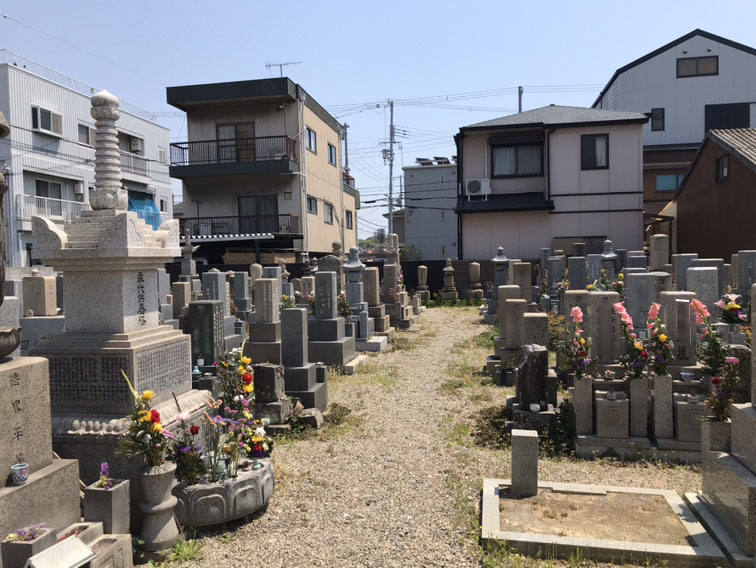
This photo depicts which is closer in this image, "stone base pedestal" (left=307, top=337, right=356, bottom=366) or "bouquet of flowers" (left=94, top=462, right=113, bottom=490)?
"bouquet of flowers" (left=94, top=462, right=113, bottom=490)

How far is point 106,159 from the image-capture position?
5574 mm

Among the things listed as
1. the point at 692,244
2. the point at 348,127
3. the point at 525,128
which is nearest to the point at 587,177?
the point at 525,128

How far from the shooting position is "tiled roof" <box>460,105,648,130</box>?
24188 millimetres

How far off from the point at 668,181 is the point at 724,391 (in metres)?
28.5

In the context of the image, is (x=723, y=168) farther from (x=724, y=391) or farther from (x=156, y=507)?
(x=156, y=507)

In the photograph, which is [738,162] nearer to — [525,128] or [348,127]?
[525,128]

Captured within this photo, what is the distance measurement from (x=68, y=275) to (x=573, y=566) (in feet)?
16.3

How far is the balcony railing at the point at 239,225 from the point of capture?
2539cm

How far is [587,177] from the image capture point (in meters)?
24.5

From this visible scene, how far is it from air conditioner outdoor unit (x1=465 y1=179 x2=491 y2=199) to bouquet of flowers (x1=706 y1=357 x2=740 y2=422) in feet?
66.7

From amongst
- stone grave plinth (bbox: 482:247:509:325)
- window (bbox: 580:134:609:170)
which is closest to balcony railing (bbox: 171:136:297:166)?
stone grave plinth (bbox: 482:247:509:325)

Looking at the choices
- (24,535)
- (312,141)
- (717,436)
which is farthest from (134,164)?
(717,436)

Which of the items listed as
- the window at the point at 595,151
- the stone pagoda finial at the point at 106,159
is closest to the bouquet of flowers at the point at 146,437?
the stone pagoda finial at the point at 106,159

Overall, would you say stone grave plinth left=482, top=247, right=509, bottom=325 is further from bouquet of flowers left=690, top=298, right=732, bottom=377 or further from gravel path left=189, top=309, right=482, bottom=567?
bouquet of flowers left=690, top=298, right=732, bottom=377
